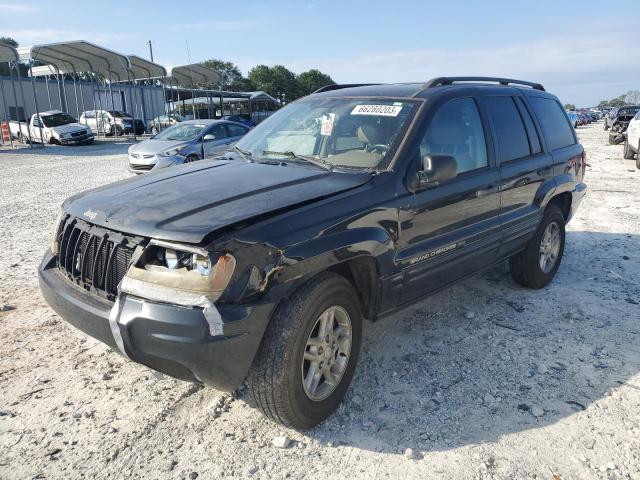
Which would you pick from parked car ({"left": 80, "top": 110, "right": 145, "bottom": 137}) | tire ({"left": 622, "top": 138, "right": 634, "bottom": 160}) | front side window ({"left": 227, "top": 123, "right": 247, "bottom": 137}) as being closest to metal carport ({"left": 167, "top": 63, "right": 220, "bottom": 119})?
parked car ({"left": 80, "top": 110, "right": 145, "bottom": 137})

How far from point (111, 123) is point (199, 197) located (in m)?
30.6

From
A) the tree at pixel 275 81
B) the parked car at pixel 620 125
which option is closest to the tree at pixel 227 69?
the tree at pixel 275 81

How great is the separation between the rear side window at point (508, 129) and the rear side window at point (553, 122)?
1.46ft

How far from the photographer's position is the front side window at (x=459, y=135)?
347 centimetres

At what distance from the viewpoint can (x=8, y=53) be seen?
21547 mm

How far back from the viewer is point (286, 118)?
164 inches

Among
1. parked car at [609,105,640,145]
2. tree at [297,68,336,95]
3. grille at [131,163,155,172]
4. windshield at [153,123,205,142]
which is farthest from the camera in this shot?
tree at [297,68,336,95]

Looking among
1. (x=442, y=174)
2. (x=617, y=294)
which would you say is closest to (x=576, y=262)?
(x=617, y=294)

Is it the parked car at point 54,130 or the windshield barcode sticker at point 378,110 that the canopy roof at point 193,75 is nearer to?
the parked car at point 54,130

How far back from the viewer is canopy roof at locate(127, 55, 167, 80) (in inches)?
1123

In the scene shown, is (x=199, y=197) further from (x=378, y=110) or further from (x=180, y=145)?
(x=180, y=145)

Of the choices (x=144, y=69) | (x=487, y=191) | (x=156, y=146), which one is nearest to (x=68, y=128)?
(x=144, y=69)

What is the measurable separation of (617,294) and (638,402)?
6.43ft

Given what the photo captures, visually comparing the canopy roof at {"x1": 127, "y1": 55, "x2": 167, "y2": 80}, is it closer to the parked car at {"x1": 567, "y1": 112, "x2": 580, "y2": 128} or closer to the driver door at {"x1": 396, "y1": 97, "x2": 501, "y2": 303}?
the parked car at {"x1": 567, "y1": 112, "x2": 580, "y2": 128}
